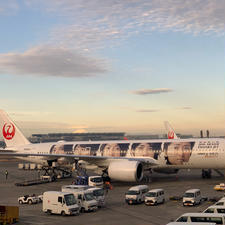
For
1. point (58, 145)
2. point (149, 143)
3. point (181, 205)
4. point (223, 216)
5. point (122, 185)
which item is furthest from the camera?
point (58, 145)

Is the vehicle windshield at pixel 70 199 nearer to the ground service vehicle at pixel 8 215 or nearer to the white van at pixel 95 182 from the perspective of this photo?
the ground service vehicle at pixel 8 215

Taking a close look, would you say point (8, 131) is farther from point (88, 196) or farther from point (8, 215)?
point (8, 215)

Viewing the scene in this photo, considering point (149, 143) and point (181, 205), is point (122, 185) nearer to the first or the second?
point (149, 143)

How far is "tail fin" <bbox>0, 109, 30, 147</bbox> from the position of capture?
5578 cm

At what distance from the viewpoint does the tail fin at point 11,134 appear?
55.8 meters

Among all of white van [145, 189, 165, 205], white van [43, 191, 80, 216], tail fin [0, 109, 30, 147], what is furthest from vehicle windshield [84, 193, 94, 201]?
tail fin [0, 109, 30, 147]

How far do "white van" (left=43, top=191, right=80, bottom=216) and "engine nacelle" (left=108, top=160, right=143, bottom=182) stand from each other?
46.0 ft

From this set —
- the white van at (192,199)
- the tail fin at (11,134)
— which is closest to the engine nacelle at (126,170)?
the white van at (192,199)

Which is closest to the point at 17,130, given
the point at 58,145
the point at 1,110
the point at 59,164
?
the point at 1,110

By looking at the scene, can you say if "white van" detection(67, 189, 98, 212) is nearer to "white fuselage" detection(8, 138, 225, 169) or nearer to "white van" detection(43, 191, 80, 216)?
"white van" detection(43, 191, 80, 216)

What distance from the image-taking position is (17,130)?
56.0 m

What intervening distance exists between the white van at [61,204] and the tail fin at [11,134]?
31104mm

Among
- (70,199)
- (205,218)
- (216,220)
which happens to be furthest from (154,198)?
(216,220)

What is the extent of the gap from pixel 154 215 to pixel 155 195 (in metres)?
4.13
